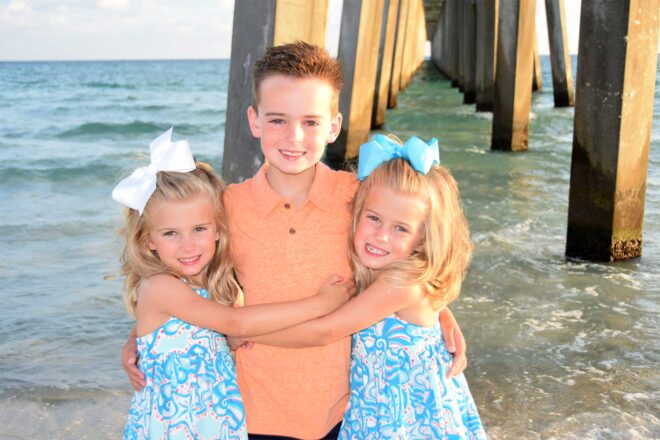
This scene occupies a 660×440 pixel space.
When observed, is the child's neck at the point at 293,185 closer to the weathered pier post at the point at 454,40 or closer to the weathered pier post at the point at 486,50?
the weathered pier post at the point at 486,50

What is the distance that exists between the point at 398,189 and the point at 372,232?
0.39 ft

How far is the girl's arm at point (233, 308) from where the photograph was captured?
5.76 ft

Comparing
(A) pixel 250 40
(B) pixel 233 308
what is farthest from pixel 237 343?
(A) pixel 250 40

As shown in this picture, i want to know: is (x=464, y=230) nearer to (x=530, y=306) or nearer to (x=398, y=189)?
(x=398, y=189)

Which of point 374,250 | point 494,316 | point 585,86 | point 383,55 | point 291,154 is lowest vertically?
point 494,316

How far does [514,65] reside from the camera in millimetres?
7977

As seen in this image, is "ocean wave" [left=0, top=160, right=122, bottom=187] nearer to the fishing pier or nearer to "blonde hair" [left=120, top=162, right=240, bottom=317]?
the fishing pier

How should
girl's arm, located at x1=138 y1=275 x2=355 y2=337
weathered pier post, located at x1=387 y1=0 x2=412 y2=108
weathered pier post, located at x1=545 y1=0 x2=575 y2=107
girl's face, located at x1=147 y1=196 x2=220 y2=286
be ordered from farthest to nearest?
weathered pier post, located at x1=387 y1=0 x2=412 y2=108 → weathered pier post, located at x1=545 y1=0 x2=575 y2=107 → girl's face, located at x1=147 y1=196 x2=220 y2=286 → girl's arm, located at x1=138 y1=275 x2=355 y2=337

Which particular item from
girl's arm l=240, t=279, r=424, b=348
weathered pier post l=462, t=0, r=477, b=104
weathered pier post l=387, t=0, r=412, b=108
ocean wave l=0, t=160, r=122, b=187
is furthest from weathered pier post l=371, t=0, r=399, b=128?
girl's arm l=240, t=279, r=424, b=348

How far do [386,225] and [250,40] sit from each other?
3.39 feet

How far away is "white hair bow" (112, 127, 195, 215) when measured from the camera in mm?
1831

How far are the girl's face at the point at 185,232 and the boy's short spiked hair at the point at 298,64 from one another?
0.32 meters

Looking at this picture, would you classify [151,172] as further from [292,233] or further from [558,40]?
[558,40]

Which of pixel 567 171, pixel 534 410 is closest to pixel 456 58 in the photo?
pixel 567 171
